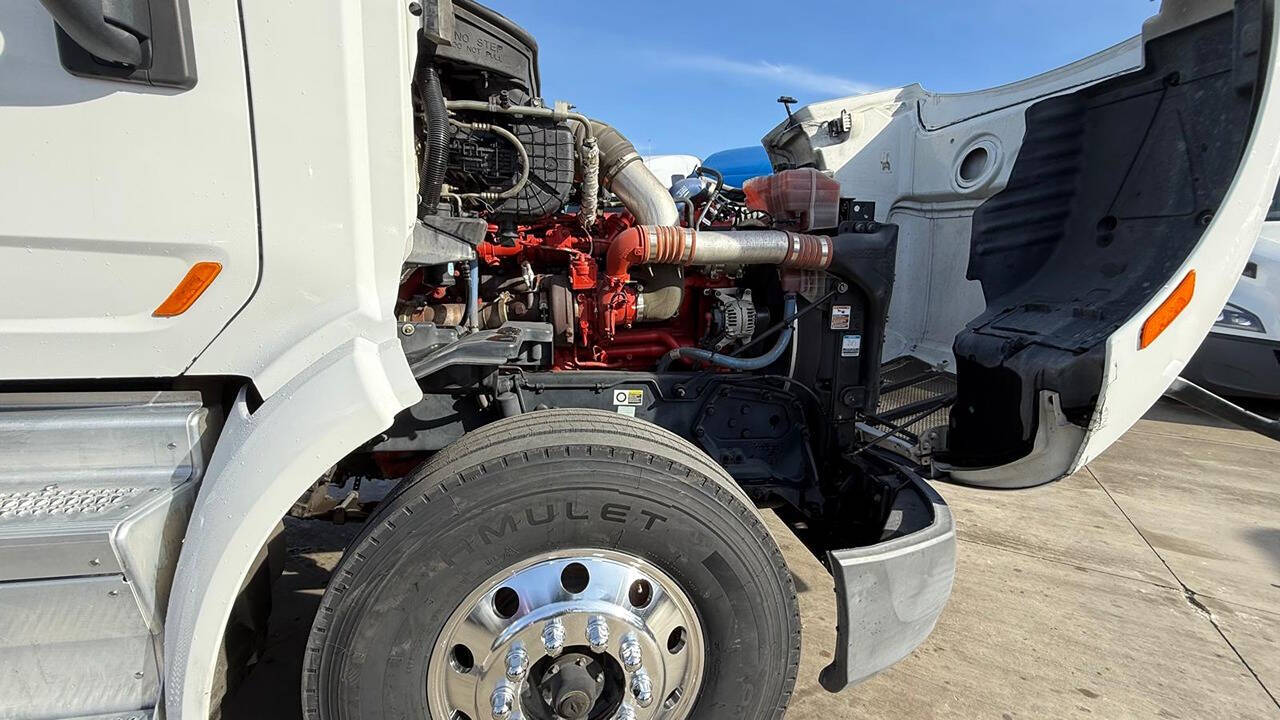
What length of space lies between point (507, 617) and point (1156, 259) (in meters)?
2.48

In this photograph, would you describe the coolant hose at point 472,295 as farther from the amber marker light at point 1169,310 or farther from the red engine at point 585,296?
the amber marker light at point 1169,310

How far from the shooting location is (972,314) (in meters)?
3.98

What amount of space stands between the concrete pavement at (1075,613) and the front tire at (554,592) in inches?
35.8

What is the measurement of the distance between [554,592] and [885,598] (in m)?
1.00

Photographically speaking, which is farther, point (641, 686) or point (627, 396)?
point (627, 396)

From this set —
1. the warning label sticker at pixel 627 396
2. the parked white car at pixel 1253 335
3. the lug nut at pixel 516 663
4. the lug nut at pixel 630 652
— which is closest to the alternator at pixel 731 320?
the warning label sticker at pixel 627 396

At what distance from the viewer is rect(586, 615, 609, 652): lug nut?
162cm

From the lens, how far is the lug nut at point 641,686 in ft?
5.44

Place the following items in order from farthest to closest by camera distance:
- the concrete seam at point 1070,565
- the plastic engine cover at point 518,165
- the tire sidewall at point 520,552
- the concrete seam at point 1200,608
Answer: the concrete seam at point 1070,565, the concrete seam at point 1200,608, the plastic engine cover at point 518,165, the tire sidewall at point 520,552

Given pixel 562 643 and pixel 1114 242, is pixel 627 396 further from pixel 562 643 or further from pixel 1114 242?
pixel 1114 242

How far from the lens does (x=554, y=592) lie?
5.37 feet

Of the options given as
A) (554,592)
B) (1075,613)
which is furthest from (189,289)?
(1075,613)

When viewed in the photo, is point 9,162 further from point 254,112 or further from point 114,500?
point 114,500

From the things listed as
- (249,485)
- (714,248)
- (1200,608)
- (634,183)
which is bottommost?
(1200,608)
